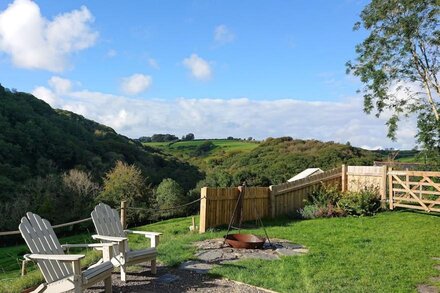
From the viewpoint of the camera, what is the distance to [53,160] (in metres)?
33.8

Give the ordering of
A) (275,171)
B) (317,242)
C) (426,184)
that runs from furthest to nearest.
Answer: (275,171) → (426,184) → (317,242)

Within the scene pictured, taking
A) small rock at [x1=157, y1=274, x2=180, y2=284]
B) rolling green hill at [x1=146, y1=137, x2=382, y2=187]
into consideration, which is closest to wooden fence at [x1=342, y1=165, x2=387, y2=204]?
rolling green hill at [x1=146, y1=137, x2=382, y2=187]

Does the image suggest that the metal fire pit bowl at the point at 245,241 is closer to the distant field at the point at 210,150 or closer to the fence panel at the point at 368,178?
the fence panel at the point at 368,178

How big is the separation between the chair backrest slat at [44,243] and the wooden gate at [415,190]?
11.5 meters

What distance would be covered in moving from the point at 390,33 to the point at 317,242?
11.9 m

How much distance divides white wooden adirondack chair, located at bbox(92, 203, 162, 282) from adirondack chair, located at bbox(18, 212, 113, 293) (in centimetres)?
23

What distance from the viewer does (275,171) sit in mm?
28109

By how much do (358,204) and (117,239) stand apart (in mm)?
9612

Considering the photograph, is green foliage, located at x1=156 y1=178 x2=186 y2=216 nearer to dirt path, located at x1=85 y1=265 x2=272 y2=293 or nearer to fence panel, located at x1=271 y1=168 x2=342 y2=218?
fence panel, located at x1=271 y1=168 x2=342 y2=218

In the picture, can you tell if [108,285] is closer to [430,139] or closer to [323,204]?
[323,204]

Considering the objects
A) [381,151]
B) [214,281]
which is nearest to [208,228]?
[214,281]

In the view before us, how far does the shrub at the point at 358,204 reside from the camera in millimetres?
12984

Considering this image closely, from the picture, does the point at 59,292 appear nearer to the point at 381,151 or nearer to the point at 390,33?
the point at 390,33

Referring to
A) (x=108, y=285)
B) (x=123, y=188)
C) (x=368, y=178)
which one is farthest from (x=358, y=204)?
(x=123, y=188)
